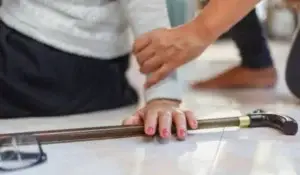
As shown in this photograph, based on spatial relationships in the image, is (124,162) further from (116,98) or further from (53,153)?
(116,98)

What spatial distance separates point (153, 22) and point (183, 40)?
140mm

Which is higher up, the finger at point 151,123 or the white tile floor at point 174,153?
the finger at point 151,123

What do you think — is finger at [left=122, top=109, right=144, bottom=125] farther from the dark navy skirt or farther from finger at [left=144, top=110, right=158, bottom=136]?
the dark navy skirt

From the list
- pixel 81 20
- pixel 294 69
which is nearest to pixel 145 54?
pixel 81 20

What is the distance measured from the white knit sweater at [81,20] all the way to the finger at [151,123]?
0.36 feet

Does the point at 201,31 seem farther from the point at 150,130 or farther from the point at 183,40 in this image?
the point at 150,130

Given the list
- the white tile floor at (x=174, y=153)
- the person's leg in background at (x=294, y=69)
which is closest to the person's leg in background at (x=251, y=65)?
the person's leg in background at (x=294, y=69)

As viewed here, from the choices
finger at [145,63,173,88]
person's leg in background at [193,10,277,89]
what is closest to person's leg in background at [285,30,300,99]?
person's leg in background at [193,10,277,89]

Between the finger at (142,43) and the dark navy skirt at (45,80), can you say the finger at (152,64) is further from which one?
the dark navy skirt at (45,80)

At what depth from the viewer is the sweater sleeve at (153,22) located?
38.2 inches

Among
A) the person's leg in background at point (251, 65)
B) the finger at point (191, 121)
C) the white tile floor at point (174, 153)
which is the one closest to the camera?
the white tile floor at point (174, 153)

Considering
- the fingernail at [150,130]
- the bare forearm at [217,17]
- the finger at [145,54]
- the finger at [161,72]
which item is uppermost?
the bare forearm at [217,17]

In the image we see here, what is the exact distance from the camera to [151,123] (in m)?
0.87

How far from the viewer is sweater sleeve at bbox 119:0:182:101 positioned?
969 mm
